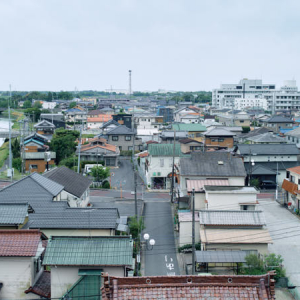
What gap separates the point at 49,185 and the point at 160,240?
5.48 metres

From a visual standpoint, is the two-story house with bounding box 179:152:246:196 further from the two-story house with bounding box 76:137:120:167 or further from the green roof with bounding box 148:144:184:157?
the two-story house with bounding box 76:137:120:167

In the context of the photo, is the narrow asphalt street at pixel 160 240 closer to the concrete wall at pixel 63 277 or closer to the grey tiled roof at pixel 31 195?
the grey tiled roof at pixel 31 195

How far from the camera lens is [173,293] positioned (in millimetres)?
6180

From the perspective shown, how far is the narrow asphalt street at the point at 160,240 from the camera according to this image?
13.9 meters

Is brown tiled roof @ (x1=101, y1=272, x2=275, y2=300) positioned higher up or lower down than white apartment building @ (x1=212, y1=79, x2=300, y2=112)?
lower down

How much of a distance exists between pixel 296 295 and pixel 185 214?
5877mm

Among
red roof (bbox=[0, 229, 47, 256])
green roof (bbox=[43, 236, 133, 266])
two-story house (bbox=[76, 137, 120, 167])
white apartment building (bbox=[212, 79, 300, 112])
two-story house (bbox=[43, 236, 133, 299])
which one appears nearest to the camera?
two-story house (bbox=[43, 236, 133, 299])

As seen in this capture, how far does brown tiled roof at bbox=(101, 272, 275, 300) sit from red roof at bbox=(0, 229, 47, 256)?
3484 millimetres

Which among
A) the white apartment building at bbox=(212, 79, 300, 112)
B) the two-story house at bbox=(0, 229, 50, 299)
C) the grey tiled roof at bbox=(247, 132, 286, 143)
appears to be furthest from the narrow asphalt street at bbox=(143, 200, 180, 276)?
the white apartment building at bbox=(212, 79, 300, 112)

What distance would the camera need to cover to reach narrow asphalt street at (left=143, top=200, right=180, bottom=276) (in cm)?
1388

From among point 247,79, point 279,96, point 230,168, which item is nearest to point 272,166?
point 230,168

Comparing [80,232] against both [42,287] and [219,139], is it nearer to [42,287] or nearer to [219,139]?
[42,287]

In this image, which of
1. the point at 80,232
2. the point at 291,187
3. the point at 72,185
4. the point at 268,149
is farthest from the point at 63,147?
the point at 80,232

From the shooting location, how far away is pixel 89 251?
9.03m
